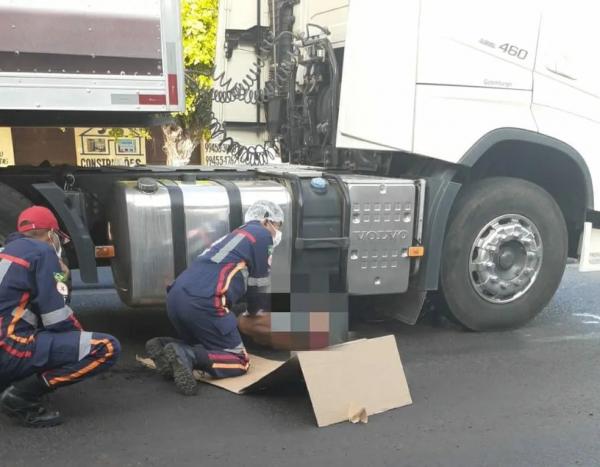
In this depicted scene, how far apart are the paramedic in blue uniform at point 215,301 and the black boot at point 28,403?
740mm

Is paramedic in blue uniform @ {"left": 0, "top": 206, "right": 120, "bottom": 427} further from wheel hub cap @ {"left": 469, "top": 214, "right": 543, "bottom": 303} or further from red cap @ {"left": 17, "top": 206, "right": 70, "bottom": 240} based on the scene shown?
wheel hub cap @ {"left": 469, "top": 214, "right": 543, "bottom": 303}

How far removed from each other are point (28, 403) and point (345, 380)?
5.52 feet

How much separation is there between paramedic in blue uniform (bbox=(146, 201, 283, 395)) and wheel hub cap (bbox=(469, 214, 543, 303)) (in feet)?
5.70

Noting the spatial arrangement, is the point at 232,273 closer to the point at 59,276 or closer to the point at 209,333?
the point at 209,333

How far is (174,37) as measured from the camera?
402 cm

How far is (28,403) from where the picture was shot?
3.44 m

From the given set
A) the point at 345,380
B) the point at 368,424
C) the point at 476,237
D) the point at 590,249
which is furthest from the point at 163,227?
the point at 590,249

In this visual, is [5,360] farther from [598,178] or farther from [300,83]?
[598,178]

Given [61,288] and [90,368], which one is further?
[90,368]

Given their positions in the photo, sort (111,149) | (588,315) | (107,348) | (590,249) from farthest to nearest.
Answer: (111,149)
(588,315)
(590,249)
(107,348)

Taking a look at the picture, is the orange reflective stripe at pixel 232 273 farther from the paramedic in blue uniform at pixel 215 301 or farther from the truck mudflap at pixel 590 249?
the truck mudflap at pixel 590 249

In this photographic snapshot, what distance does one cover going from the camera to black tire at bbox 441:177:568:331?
4.95 metres

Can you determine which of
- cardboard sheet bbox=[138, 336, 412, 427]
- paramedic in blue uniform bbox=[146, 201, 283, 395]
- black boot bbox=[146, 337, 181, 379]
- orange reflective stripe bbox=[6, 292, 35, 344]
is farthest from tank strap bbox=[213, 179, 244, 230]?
orange reflective stripe bbox=[6, 292, 35, 344]

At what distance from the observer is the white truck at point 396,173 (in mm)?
4156
